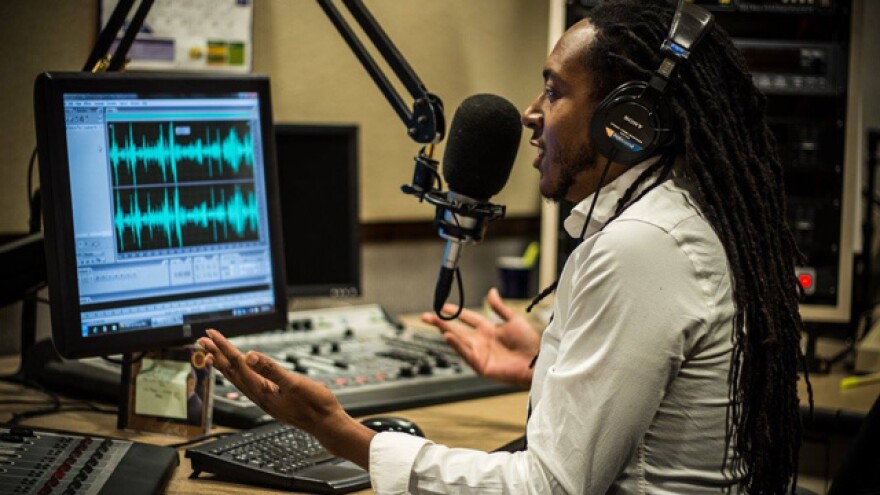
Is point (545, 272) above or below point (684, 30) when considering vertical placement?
below

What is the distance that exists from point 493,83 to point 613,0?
1321 mm

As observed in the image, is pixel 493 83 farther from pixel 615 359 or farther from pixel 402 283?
pixel 615 359

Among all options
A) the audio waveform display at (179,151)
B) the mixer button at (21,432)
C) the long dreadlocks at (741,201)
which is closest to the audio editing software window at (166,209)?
the audio waveform display at (179,151)

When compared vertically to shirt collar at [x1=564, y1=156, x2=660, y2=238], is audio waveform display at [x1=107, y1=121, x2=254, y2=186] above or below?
above

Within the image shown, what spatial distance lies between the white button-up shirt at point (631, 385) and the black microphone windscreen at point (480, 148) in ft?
0.87

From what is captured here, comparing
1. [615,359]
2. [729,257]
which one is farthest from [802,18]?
[615,359]

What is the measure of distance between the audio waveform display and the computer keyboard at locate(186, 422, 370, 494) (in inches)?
15.3

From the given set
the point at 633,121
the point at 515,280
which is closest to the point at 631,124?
the point at 633,121

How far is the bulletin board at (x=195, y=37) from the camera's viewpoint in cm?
202

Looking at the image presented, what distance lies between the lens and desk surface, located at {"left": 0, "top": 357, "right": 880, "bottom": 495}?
132 cm

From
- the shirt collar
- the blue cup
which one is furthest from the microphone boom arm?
the blue cup

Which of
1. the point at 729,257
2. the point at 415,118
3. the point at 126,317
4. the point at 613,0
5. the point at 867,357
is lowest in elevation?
the point at 867,357

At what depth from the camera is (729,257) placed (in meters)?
1.15

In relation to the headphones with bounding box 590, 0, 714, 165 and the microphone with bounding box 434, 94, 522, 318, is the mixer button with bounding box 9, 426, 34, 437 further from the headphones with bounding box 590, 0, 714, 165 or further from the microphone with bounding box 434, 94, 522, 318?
the headphones with bounding box 590, 0, 714, 165
